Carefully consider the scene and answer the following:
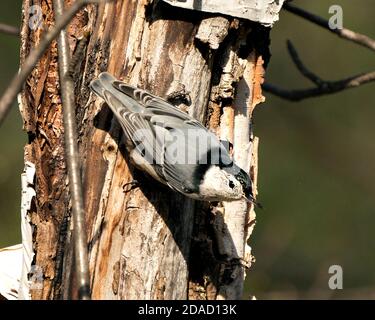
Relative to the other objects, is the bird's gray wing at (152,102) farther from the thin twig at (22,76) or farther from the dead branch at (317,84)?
the dead branch at (317,84)

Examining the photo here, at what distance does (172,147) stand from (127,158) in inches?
9.0

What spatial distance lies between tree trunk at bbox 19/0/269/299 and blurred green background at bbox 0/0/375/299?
2.32m

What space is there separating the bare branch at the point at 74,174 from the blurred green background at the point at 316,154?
9.11 feet

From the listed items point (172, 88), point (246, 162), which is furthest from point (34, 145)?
point (246, 162)

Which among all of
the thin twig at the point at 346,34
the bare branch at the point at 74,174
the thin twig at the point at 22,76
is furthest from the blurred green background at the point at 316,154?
the thin twig at the point at 22,76

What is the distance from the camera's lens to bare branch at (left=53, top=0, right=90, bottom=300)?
82.0 inches

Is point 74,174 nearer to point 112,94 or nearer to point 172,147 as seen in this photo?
point 112,94

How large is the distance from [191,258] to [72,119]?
28.5 inches

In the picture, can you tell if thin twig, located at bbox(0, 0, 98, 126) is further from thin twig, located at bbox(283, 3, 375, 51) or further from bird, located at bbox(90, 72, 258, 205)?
thin twig, located at bbox(283, 3, 375, 51)

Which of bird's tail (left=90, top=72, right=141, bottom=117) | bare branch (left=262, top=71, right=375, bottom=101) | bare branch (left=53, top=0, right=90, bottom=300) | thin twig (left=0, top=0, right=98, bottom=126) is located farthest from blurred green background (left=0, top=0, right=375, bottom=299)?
thin twig (left=0, top=0, right=98, bottom=126)

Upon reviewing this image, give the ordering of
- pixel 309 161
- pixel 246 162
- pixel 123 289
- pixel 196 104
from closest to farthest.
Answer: pixel 123 289 < pixel 196 104 < pixel 246 162 < pixel 309 161

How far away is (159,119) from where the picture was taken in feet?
9.22

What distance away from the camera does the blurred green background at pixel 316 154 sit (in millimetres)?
5559

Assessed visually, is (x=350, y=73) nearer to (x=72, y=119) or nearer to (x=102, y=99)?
(x=102, y=99)
